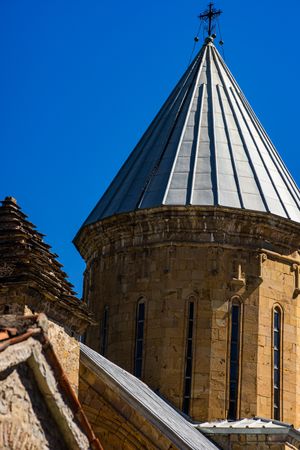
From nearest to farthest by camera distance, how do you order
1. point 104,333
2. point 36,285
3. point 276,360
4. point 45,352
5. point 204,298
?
point 45,352 → point 36,285 → point 204,298 → point 276,360 → point 104,333

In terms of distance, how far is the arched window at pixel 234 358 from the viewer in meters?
21.7

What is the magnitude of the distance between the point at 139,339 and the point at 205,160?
408cm

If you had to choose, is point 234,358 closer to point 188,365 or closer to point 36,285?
point 188,365

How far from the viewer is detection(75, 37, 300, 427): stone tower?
2202 centimetres

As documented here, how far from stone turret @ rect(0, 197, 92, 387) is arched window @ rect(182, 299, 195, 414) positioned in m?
8.13

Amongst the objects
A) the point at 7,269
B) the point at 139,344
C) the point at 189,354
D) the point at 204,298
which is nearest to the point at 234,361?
the point at 189,354

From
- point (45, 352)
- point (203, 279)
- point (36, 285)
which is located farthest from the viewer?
point (203, 279)

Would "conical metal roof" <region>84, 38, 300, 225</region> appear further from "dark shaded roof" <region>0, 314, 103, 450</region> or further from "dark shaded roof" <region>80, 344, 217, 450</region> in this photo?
"dark shaded roof" <region>0, 314, 103, 450</region>

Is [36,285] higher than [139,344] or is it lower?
higher

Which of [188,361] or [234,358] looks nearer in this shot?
[188,361]

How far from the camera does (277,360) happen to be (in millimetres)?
22688

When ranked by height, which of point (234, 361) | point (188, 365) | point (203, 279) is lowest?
point (188, 365)

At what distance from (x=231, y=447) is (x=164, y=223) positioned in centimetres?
497

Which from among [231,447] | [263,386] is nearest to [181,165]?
[263,386]
